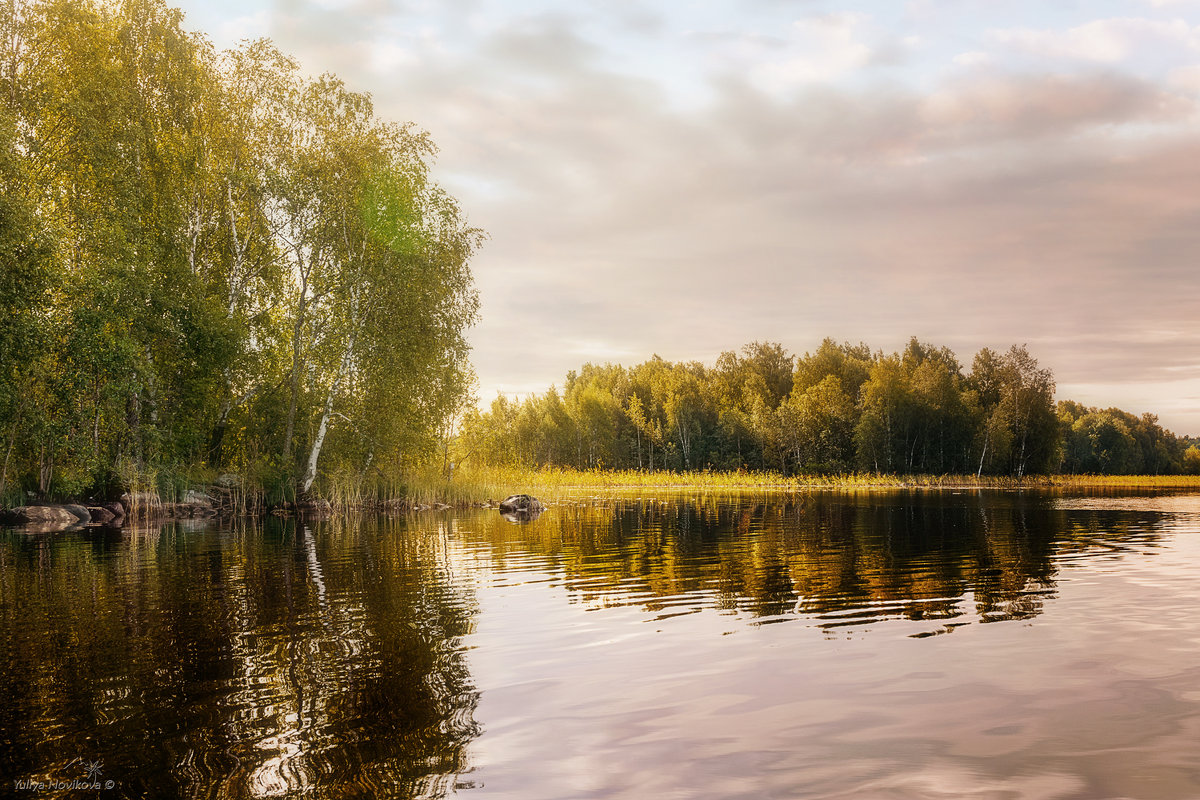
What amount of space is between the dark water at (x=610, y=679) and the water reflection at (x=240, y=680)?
1.7 inches

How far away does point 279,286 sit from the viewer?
43438 mm

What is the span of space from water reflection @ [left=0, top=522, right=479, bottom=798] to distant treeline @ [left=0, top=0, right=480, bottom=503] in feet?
64.8

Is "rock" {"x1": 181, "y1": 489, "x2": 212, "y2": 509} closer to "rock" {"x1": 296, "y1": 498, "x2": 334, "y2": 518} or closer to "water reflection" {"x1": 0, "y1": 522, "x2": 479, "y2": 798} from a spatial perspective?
"rock" {"x1": 296, "y1": 498, "x2": 334, "y2": 518}

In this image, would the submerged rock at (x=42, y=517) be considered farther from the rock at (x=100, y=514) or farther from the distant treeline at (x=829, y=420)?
the distant treeline at (x=829, y=420)

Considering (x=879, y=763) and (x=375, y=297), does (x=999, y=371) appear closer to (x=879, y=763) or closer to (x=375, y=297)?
(x=375, y=297)

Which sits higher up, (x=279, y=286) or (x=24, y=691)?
(x=279, y=286)

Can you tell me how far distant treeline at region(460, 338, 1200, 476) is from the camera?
3952 inches

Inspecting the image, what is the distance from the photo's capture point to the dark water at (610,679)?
5.91 metres

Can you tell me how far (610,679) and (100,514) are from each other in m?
35.3

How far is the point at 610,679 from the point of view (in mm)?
8602

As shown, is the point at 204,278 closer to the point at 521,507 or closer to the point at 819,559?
the point at 521,507

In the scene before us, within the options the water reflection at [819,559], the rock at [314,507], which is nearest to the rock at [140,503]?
the rock at [314,507]

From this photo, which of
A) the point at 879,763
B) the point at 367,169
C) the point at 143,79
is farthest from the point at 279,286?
the point at 879,763

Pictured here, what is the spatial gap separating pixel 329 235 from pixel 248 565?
28.0 metres
